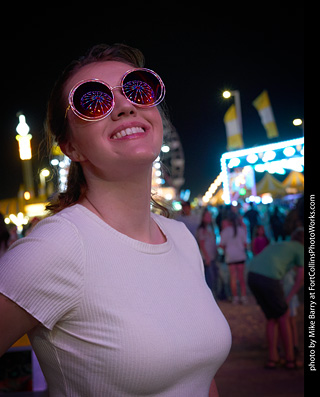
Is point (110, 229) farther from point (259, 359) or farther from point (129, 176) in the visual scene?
point (259, 359)

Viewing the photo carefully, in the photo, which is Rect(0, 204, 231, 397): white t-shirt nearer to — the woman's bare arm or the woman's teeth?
the woman's bare arm

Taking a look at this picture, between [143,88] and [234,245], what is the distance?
778 centimetres

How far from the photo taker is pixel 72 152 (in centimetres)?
162

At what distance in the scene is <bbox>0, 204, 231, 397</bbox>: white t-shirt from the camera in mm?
1216

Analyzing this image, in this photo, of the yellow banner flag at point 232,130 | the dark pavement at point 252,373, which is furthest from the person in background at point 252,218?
the dark pavement at point 252,373

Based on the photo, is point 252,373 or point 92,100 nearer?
point 92,100

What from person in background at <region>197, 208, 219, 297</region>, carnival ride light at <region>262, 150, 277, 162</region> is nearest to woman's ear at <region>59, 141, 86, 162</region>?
person in background at <region>197, 208, 219, 297</region>

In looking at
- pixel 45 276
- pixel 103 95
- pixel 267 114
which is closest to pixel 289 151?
pixel 267 114

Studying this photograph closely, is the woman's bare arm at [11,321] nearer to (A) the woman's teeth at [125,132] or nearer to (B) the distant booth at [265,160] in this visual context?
(A) the woman's teeth at [125,132]

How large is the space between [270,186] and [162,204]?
24.3m

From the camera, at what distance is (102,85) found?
1.55 meters

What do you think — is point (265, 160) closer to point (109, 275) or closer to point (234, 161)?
point (234, 161)

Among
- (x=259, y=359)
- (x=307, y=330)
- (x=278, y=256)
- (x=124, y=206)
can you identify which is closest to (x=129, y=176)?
(x=124, y=206)

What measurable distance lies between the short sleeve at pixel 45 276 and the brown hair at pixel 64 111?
0.40 meters
